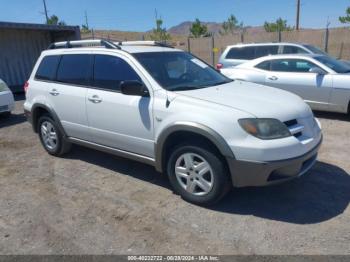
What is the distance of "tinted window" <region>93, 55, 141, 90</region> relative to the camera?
411cm

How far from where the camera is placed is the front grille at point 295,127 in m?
3.37

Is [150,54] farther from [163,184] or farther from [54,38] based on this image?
[54,38]

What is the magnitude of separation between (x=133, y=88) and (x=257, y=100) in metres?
1.42

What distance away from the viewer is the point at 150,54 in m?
4.34

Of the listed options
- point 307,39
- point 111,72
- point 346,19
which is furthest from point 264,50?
point 346,19

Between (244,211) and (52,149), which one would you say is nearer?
(244,211)

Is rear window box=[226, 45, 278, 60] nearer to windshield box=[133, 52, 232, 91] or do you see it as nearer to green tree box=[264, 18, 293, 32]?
windshield box=[133, 52, 232, 91]

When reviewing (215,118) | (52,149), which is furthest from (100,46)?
(215,118)

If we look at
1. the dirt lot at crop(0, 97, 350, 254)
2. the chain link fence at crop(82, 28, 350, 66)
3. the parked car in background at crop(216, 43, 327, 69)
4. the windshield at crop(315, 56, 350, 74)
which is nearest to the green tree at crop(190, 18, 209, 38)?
the chain link fence at crop(82, 28, 350, 66)

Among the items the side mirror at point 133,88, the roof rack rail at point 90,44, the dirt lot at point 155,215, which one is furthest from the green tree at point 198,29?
the side mirror at point 133,88

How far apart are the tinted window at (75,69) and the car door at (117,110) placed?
0.61 feet

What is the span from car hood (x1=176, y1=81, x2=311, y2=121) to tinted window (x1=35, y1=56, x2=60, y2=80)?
2541 mm

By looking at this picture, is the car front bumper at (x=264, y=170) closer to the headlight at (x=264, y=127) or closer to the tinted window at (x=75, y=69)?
the headlight at (x=264, y=127)

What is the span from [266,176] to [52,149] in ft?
12.5
